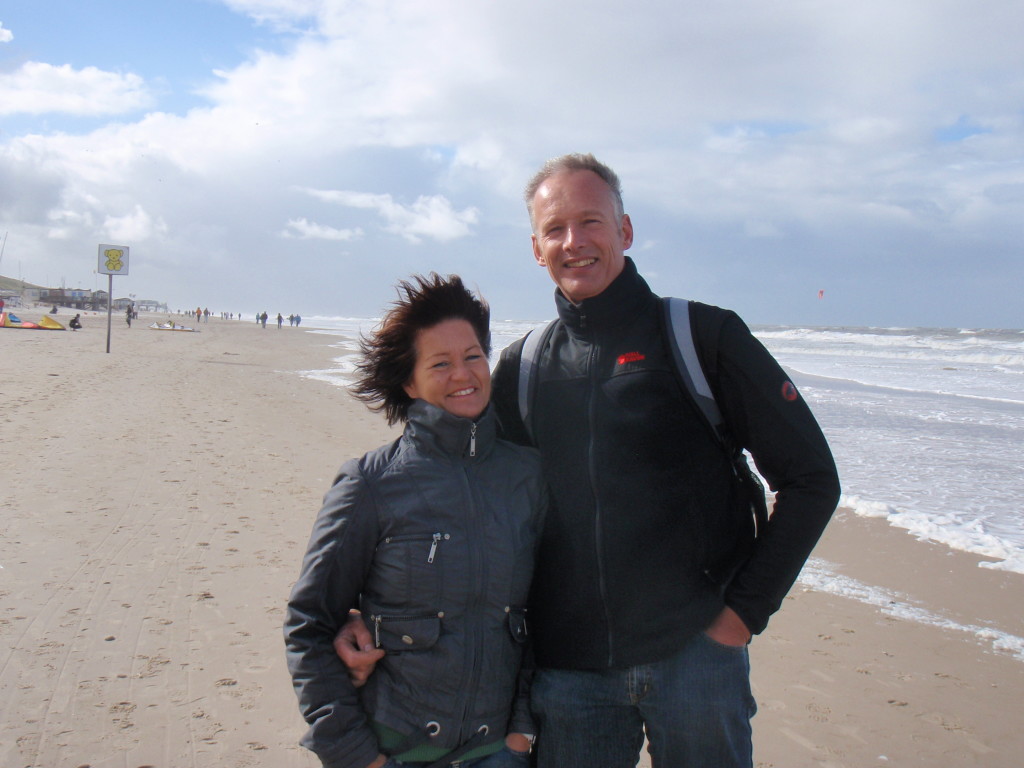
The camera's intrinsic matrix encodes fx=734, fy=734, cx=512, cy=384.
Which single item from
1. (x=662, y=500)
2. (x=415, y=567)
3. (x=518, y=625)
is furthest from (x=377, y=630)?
(x=662, y=500)

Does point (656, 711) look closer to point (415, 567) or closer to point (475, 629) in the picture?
point (475, 629)

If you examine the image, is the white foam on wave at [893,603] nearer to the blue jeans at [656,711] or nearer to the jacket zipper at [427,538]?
the blue jeans at [656,711]

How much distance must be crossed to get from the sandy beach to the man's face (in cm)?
249

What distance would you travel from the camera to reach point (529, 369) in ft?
7.64

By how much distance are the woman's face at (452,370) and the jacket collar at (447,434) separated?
0.06 m

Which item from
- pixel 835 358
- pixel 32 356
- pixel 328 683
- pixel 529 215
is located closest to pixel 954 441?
pixel 529 215

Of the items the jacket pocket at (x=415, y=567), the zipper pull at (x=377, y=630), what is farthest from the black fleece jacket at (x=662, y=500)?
the zipper pull at (x=377, y=630)

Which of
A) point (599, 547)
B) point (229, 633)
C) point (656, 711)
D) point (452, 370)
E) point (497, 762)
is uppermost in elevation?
point (452, 370)

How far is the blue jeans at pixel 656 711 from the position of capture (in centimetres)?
204

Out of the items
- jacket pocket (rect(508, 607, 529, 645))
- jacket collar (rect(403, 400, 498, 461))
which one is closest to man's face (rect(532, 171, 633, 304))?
jacket collar (rect(403, 400, 498, 461))

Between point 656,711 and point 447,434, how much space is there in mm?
984

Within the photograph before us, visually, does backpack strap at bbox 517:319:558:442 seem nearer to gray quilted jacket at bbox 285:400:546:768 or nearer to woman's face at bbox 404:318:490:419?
woman's face at bbox 404:318:490:419

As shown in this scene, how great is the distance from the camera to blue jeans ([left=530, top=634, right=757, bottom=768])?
2.04 metres

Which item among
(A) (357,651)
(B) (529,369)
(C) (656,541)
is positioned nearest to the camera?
(A) (357,651)
